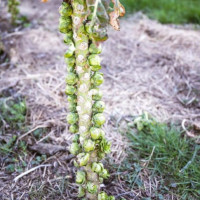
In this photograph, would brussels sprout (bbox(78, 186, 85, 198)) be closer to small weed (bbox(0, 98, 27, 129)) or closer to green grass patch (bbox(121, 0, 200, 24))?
small weed (bbox(0, 98, 27, 129))

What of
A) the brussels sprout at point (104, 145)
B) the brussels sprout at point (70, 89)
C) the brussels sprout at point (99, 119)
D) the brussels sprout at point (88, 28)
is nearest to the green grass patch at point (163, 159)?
the brussels sprout at point (104, 145)

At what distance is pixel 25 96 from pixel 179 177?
152 centimetres

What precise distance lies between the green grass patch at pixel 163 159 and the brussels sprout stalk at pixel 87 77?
0.40m

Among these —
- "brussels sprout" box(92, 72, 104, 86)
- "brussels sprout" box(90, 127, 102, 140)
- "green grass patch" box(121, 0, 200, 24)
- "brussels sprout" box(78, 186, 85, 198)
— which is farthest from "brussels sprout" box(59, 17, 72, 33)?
"green grass patch" box(121, 0, 200, 24)

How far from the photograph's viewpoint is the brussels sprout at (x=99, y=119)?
4.02ft

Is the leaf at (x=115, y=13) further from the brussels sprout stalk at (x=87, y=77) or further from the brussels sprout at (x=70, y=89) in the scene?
the brussels sprout at (x=70, y=89)

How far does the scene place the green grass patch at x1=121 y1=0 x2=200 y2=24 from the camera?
162 inches

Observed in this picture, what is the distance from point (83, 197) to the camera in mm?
1561


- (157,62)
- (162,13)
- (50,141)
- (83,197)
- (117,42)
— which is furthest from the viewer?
(162,13)

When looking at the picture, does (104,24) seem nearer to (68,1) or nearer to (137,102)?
(68,1)

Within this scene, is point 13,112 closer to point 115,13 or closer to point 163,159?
point 163,159

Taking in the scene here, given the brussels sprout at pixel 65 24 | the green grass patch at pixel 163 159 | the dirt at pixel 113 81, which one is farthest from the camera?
the dirt at pixel 113 81

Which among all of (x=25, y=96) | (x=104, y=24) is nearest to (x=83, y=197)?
(x=104, y=24)

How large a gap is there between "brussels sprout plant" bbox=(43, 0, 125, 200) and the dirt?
41 centimetres
